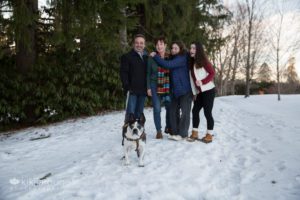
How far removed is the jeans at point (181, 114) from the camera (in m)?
5.43

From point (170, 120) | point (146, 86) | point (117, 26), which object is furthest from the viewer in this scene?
point (117, 26)

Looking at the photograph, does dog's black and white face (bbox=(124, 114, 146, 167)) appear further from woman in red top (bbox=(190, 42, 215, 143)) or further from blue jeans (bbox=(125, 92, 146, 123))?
woman in red top (bbox=(190, 42, 215, 143))

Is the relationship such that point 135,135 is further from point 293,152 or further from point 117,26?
point 117,26

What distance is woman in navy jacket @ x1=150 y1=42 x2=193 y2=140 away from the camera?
5.20m

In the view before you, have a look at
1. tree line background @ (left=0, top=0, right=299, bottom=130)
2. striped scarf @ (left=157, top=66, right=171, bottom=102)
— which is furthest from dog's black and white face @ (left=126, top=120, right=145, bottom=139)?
tree line background @ (left=0, top=0, right=299, bottom=130)

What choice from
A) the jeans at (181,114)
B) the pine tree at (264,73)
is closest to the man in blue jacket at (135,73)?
the jeans at (181,114)

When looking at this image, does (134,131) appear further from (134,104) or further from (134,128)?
(134,104)

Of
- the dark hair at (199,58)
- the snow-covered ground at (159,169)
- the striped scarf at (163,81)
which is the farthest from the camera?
the striped scarf at (163,81)

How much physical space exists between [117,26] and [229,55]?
1001 inches

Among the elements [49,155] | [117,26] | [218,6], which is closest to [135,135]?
[49,155]

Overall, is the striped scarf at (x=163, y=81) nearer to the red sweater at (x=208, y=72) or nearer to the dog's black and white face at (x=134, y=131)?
the red sweater at (x=208, y=72)

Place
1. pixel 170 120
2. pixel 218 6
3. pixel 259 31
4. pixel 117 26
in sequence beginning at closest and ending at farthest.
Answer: pixel 170 120 → pixel 117 26 → pixel 218 6 → pixel 259 31

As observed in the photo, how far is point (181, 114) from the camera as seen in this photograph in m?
5.52

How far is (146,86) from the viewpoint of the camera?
5289 millimetres
